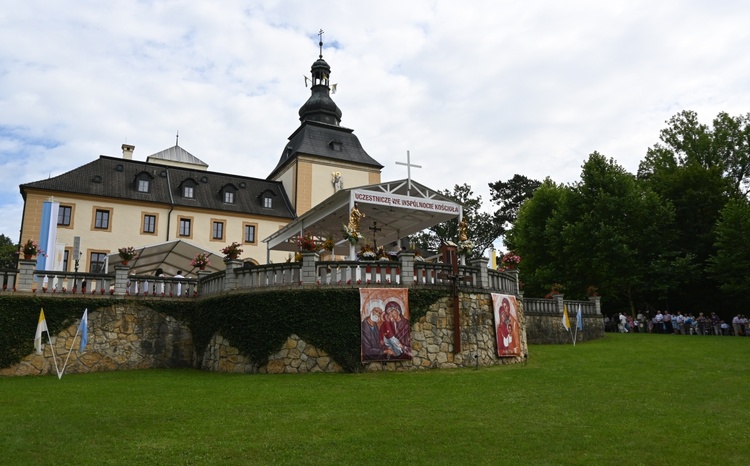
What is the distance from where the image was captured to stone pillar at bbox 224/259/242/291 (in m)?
16.2

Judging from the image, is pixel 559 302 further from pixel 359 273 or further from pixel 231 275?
pixel 231 275

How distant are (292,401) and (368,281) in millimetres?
5274

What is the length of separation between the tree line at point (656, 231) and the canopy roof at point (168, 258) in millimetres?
17987

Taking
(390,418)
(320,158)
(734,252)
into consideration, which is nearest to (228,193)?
(320,158)

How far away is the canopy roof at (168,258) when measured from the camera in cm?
2369

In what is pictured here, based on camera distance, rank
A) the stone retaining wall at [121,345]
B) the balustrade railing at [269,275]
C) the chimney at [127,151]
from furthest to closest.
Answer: the chimney at [127,151] < the stone retaining wall at [121,345] < the balustrade railing at [269,275]

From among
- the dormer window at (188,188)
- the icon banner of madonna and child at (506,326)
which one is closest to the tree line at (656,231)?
the icon banner of madonna and child at (506,326)

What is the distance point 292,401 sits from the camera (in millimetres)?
10008

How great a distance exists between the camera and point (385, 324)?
1441 cm

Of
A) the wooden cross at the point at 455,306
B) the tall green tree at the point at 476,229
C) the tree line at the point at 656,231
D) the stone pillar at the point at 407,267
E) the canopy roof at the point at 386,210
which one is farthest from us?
the tall green tree at the point at 476,229

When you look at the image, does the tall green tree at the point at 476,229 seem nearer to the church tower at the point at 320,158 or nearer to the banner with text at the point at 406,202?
the church tower at the point at 320,158

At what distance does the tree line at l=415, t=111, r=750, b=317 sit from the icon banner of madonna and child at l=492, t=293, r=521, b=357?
14.1 metres

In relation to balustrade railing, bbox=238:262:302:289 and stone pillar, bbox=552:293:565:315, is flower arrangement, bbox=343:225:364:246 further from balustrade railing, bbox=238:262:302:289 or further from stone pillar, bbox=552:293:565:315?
stone pillar, bbox=552:293:565:315

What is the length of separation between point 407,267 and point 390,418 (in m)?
6.85
